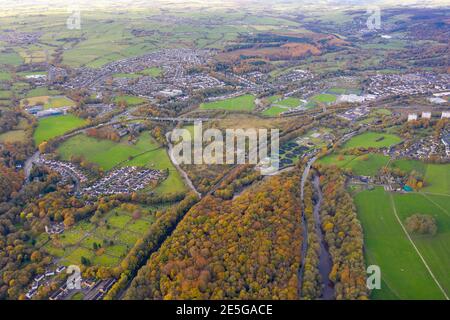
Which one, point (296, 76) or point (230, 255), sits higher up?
point (296, 76)

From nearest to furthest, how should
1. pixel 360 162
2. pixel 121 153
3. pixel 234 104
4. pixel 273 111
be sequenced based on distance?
pixel 360 162 < pixel 121 153 < pixel 273 111 < pixel 234 104

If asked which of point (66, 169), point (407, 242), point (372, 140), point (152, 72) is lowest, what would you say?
point (407, 242)

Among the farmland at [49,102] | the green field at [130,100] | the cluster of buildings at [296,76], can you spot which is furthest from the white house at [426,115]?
the farmland at [49,102]

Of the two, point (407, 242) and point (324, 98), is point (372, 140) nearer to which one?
point (324, 98)

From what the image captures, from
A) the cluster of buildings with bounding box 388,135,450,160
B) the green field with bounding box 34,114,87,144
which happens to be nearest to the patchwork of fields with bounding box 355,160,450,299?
the cluster of buildings with bounding box 388,135,450,160

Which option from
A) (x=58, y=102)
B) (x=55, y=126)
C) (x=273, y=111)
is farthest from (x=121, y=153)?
(x=273, y=111)

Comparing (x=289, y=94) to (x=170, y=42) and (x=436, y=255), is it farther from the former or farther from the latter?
(x=170, y=42)
